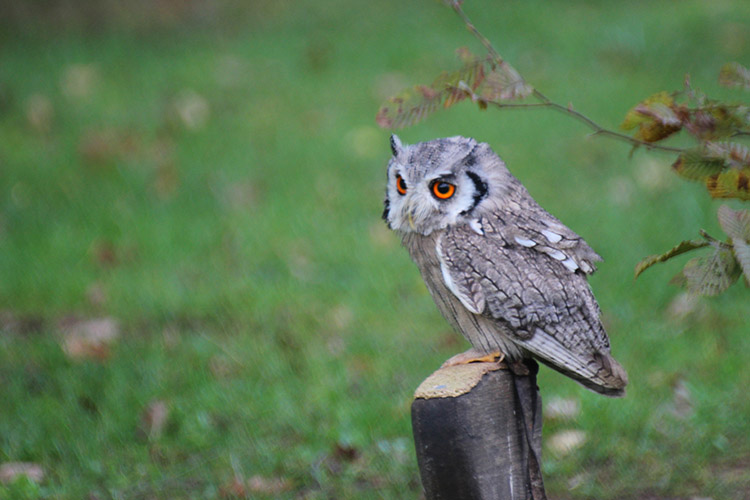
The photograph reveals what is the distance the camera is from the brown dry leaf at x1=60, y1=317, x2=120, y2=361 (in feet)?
14.8

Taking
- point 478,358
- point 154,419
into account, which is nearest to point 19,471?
point 154,419

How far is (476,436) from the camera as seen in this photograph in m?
2.72

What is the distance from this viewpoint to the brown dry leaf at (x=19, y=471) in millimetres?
3480

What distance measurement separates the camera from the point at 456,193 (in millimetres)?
2875

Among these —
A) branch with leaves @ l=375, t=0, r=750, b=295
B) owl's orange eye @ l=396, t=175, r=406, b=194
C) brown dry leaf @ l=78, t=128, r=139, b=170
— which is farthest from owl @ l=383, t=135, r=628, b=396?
brown dry leaf @ l=78, t=128, r=139, b=170

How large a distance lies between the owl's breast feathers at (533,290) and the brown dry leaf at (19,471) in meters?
1.95

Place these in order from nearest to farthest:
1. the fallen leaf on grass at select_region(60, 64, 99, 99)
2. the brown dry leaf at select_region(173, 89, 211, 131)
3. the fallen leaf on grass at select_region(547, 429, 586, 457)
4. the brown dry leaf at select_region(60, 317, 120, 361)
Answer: the fallen leaf on grass at select_region(547, 429, 586, 457)
the brown dry leaf at select_region(60, 317, 120, 361)
the brown dry leaf at select_region(173, 89, 211, 131)
the fallen leaf on grass at select_region(60, 64, 99, 99)

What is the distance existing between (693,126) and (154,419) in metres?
2.76

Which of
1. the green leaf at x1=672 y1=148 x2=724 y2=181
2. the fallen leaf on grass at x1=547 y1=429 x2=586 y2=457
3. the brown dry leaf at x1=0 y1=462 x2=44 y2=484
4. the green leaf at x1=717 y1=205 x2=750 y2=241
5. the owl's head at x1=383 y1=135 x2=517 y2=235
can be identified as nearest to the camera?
the green leaf at x1=717 y1=205 x2=750 y2=241

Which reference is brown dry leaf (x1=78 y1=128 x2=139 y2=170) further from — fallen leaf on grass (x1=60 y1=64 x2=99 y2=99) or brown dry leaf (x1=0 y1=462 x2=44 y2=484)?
brown dry leaf (x1=0 y1=462 x2=44 y2=484)

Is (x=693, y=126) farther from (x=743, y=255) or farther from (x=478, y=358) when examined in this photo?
(x=478, y=358)

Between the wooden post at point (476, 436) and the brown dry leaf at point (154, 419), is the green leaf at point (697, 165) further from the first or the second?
the brown dry leaf at point (154, 419)

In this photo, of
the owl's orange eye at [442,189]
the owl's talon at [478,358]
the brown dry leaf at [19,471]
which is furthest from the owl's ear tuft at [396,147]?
the brown dry leaf at [19,471]

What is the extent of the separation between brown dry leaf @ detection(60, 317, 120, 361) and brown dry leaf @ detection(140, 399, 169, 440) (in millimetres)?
586
